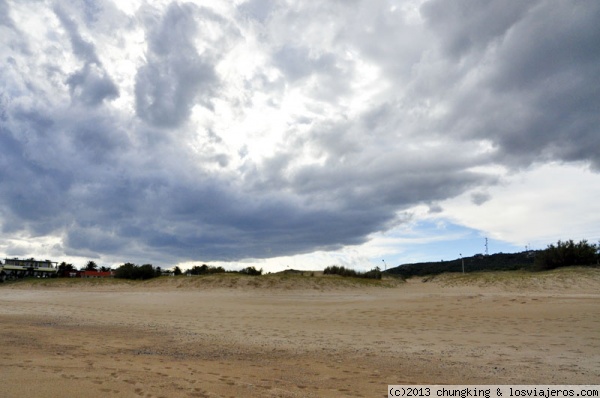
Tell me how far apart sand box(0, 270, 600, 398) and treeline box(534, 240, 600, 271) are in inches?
758

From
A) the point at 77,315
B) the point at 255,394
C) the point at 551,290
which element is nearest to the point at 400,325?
the point at 255,394

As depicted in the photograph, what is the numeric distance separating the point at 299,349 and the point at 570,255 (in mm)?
34225

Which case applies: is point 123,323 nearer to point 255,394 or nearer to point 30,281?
point 255,394

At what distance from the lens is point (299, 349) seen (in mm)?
10906

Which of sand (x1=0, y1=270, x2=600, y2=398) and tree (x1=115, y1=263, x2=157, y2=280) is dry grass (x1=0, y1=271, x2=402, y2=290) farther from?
sand (x1=0, y1=270, x2=600, y2=398)

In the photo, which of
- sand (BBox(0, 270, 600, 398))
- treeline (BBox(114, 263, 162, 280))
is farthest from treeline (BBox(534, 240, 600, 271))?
treeline (BBox(114, 263, 162, 280))

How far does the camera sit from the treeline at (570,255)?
35281mm

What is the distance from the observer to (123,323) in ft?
53.8

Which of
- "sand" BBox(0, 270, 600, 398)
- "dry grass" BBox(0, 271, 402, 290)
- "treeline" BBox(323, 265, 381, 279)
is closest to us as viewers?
"sand" BBox(0, 270, 600, 398)

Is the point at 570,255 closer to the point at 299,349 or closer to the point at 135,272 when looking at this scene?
the point at 299,349

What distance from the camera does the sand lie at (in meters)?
7.09

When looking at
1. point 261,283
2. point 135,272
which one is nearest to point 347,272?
point 261,283

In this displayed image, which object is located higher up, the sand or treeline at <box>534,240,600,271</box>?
treeline at <box>534,240,600,271</box>

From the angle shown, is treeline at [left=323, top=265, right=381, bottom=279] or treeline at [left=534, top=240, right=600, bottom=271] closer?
treeline at [left=534, top=240, right=600, bottom=271]
